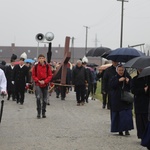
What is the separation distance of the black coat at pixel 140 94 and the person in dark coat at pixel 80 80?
10068 mm

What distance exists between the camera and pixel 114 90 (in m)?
11.3

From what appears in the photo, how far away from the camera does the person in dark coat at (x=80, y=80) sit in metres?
20.1

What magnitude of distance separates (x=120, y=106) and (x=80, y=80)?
8987mm

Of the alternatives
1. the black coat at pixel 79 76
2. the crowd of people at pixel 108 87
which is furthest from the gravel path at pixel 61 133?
the black coat at pixel 79 76

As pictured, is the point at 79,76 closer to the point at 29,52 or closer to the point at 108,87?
the point at 108,87

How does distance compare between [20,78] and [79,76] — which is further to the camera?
[79,76]

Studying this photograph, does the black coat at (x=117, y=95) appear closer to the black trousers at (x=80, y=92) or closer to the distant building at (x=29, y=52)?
the black trousers at (x=80, y=92)

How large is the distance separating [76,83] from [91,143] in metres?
10.2

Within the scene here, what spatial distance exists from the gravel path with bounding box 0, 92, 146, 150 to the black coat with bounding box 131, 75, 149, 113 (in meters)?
0.73

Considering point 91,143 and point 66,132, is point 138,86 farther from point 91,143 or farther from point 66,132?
point 66,132

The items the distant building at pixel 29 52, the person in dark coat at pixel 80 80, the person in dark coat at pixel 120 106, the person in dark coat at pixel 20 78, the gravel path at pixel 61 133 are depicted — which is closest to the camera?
the gravel path at pixel 61 133

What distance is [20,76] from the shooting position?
1989 centimetres

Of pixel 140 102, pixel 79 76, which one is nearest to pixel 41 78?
pixel 140 102

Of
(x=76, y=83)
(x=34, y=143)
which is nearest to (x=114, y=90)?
(x=34, y=143)
